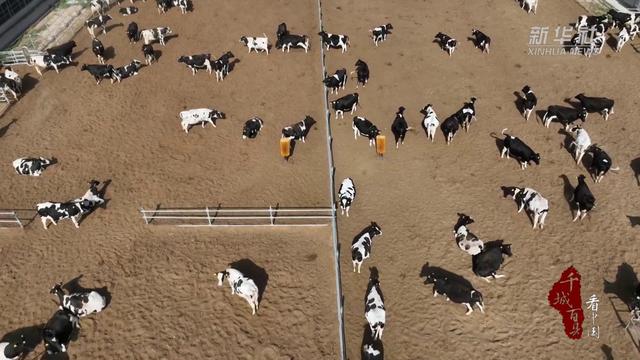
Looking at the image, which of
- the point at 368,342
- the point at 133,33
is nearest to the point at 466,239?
the point at 368,342

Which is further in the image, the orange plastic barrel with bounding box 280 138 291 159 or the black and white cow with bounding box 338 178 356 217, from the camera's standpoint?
the orange plastic barrel with bounding box 280 138 291 159

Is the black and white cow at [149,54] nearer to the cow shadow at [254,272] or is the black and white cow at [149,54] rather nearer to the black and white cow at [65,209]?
the black and white cow at [65,209]

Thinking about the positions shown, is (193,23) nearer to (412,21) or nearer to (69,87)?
(69,87)

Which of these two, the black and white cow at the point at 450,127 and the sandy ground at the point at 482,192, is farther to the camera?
the black and white cow at the point at 450,127

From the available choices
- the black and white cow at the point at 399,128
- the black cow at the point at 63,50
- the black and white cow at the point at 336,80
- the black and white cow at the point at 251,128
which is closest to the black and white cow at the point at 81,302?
the black and white cow at the point at 251,128

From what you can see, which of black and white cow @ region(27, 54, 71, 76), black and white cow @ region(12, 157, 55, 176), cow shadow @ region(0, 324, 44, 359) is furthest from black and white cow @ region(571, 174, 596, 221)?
black and white cow @ region(27, 54, 71, 76)

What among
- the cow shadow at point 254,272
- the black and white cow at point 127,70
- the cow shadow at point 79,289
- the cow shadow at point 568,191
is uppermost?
the black and white cow at point 127,70

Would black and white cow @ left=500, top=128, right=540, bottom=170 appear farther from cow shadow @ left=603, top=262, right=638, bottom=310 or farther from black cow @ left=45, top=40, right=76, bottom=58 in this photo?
black cow @ left=45, top=40, right=76, bottom=58
